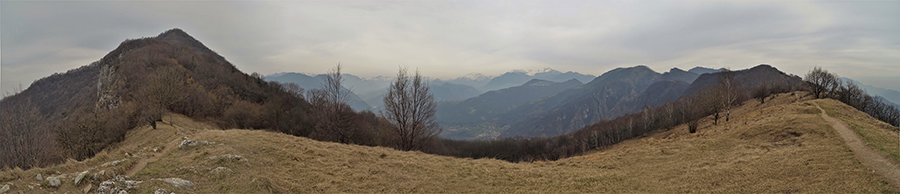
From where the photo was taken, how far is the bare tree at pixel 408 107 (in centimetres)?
2392

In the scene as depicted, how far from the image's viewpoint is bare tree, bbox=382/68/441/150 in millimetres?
23922

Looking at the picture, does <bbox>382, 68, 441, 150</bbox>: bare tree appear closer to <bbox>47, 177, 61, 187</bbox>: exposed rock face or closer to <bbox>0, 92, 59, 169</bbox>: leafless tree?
<bbox>47, 177, 61, 187</bbox>: exposed rock face

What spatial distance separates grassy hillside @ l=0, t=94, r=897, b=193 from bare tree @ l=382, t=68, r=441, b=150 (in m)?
8.08

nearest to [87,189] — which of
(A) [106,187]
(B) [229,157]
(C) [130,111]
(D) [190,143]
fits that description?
(A) [106,187]

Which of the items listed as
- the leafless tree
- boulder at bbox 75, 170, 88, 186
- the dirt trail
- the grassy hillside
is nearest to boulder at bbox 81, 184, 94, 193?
the grassy hillside

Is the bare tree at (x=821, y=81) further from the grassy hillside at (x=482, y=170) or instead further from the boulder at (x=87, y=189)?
the boulder at (x=87, y=189)

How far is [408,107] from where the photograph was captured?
24.3 m

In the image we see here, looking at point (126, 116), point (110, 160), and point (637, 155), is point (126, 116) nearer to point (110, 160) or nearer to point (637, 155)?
point (110, 160)

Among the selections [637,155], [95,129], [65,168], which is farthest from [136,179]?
[637,155]

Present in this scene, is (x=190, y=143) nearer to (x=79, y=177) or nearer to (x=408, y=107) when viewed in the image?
(x=79, y=177)

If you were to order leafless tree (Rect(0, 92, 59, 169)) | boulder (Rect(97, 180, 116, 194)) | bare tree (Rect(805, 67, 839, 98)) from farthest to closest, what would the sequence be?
bare tree (Rect(805, 67, 839, 98))
leafless tree (Rect(0, 92, 59, 169))
boulder (Rect(97, 180, 116, 194))

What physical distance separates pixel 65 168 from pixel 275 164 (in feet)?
18.1

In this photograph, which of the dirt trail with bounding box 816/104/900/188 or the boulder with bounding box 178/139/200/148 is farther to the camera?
the boulder with bounding box 178/139/200/148

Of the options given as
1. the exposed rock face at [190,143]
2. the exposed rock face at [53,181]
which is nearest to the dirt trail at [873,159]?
the exposed rock face at [53,181]
